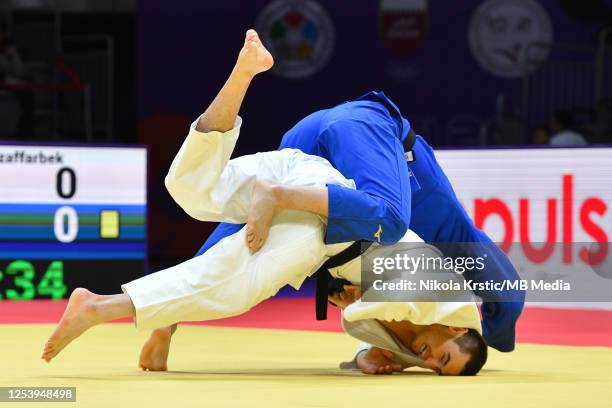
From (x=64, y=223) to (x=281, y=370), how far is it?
3222 mm

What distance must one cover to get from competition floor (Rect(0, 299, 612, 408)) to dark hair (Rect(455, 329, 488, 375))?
0.06 meters

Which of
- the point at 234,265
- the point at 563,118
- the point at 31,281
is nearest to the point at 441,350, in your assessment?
the point at 234,265

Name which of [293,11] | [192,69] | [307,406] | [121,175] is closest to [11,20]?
[192,69]

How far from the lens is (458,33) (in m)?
11.3

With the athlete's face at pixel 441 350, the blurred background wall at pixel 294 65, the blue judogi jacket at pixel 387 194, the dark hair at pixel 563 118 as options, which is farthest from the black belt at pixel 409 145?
the blurred background wall at pixel 294 65

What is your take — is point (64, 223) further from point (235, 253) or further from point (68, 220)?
point (235, 253)

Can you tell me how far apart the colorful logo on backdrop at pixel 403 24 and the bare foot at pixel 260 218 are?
821cm

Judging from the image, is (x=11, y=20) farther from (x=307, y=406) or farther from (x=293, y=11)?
(x=307, y=406)

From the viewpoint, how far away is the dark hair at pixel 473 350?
353 cm

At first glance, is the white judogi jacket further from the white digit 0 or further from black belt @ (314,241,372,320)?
the white digit 0

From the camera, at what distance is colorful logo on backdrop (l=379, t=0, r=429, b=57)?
1139 centimetres

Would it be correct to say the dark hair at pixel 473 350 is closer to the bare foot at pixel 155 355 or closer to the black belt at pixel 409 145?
the black belt at pixel 409 145

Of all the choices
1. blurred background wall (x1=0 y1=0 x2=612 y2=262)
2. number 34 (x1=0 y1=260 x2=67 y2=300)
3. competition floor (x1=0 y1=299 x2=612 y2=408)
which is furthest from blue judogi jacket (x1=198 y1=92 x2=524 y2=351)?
blurred background wall (x1=0 y1=0 x2=612 y2=262)

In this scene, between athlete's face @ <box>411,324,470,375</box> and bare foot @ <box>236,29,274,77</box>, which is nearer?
Answer: bare foot @ <box>236,29,274,77</box>
